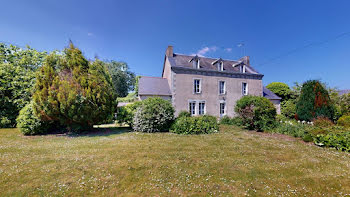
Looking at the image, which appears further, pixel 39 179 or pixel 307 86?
pixel 307 86

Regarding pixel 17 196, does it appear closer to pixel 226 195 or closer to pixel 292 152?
pixel 226 195

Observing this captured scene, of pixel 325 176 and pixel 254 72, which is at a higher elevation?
pixel 254 72

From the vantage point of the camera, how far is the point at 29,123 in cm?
702

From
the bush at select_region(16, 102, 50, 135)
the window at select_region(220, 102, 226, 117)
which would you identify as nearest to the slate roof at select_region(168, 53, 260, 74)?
the window at select_region(220, 102, 226, 117)

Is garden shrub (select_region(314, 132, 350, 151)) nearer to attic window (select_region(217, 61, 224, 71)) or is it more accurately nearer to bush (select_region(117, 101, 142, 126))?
bush (select_region(117, 101, 142, 126))

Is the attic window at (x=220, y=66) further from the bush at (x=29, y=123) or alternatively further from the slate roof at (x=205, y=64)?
the bush at (x=29, y=123)

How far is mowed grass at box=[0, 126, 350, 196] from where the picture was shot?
2.68 metres

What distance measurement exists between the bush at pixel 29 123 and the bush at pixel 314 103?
682 inches

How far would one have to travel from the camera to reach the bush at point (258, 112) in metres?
8.62

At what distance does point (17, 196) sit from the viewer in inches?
95.3

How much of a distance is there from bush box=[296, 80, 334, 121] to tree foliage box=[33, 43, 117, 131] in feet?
45.0

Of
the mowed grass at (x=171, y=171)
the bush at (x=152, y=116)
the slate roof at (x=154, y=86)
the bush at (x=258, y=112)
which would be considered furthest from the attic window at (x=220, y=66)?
the mowed grass at (x=171, y=171)

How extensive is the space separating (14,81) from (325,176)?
1714cm

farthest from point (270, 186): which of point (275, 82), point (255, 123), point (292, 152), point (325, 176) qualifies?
point (275, 82)
